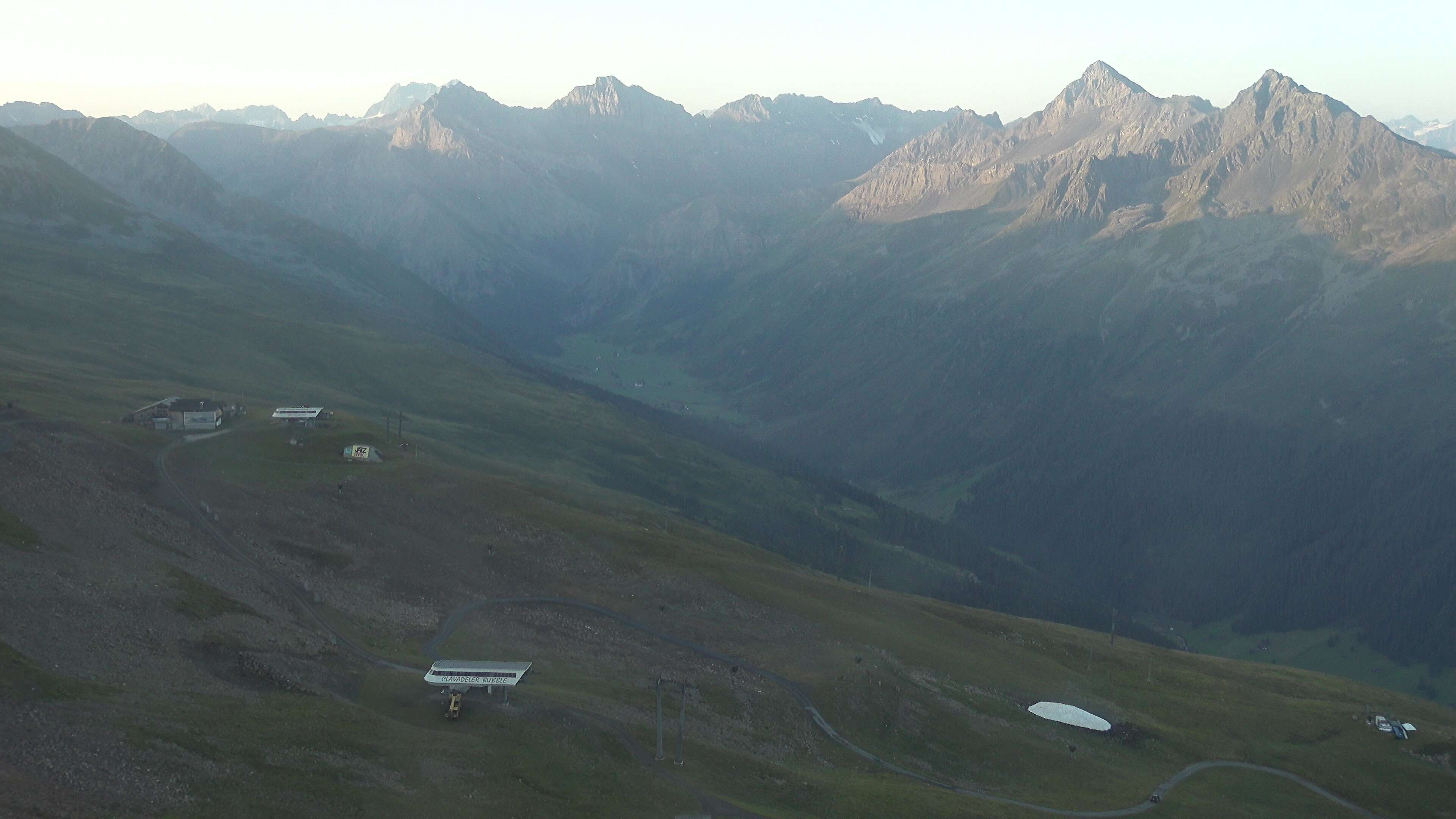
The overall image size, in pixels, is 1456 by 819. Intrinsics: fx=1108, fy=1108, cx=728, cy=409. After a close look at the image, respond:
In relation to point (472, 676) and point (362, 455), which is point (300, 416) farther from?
point (472, 676)

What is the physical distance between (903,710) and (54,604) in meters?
75.0

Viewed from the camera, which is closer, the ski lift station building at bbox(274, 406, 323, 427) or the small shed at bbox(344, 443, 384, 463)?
the small shed at bbox(344, 443, 384, 463)

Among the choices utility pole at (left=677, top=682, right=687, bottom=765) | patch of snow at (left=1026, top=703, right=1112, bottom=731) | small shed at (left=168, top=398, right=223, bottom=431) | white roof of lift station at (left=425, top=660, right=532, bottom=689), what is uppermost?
small shed at (left=168, top=398, right=223, bottom=431)

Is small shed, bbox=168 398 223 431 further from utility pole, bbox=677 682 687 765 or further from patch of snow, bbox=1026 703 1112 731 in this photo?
patch of snow, bbox=1026 703 1112 731

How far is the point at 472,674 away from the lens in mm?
86188

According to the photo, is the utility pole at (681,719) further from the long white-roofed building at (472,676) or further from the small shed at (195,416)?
the small shed at (195,416)

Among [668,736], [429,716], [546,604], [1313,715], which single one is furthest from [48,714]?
[1313,715]

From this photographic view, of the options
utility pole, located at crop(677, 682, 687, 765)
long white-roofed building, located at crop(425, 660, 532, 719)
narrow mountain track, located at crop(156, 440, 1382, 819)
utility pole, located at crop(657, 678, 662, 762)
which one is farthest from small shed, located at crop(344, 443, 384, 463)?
utility pole, located at crop(657, 678, 662, 762)

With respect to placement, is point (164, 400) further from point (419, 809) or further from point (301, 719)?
point (419, 809)

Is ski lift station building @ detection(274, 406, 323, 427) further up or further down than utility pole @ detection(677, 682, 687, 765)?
further up

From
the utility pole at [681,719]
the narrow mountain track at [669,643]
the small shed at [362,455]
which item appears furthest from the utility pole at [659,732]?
the small shed at [362,455]

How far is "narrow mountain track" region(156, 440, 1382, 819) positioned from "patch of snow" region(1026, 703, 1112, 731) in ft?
31.0

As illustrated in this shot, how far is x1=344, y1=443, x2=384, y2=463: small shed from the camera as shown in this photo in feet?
472

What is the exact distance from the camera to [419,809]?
214 feet
